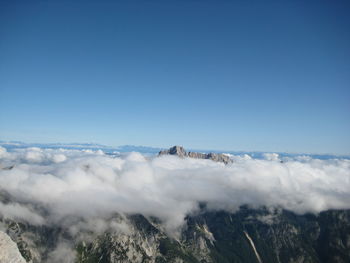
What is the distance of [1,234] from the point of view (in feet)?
263

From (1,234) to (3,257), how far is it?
30.0 feet

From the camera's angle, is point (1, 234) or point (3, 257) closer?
point (3, 257)

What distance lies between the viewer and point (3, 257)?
73.8 metres
